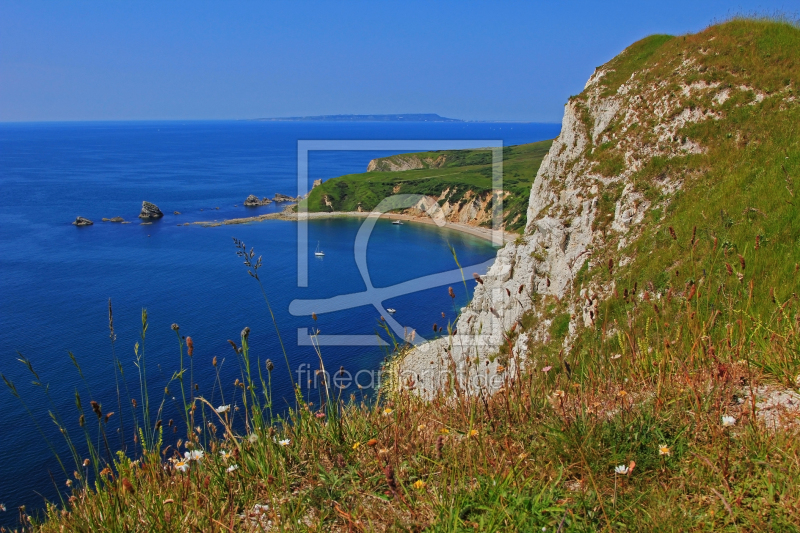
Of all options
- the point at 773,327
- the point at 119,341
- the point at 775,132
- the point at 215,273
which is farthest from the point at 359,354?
the point at 773,327

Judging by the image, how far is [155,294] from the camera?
57656 mm

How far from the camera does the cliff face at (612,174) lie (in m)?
19.3

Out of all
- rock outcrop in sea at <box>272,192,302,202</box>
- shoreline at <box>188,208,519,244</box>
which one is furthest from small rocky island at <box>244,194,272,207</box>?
rock outcrop in sea at <box>272,192,302,202</box>

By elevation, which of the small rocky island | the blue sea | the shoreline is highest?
the small rocky island

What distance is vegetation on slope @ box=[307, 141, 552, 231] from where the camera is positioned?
10081cm

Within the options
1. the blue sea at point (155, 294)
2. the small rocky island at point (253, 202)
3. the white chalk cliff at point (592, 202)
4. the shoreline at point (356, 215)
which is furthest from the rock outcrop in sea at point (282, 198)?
the white chalk cliff at point (592, 202)

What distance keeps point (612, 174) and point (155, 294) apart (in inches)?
1977

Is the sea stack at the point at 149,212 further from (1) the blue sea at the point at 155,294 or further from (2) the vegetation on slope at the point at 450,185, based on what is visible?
(2) the vegetation on slope at the point at 450,185

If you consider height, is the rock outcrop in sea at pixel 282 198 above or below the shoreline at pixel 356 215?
above

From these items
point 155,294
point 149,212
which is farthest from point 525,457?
point 149,212

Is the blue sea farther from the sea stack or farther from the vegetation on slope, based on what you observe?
the vegetation on slope

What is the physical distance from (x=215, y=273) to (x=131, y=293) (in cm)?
1042

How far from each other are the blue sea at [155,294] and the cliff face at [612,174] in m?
11.4

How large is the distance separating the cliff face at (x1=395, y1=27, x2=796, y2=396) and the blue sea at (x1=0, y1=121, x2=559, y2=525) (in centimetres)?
1140
